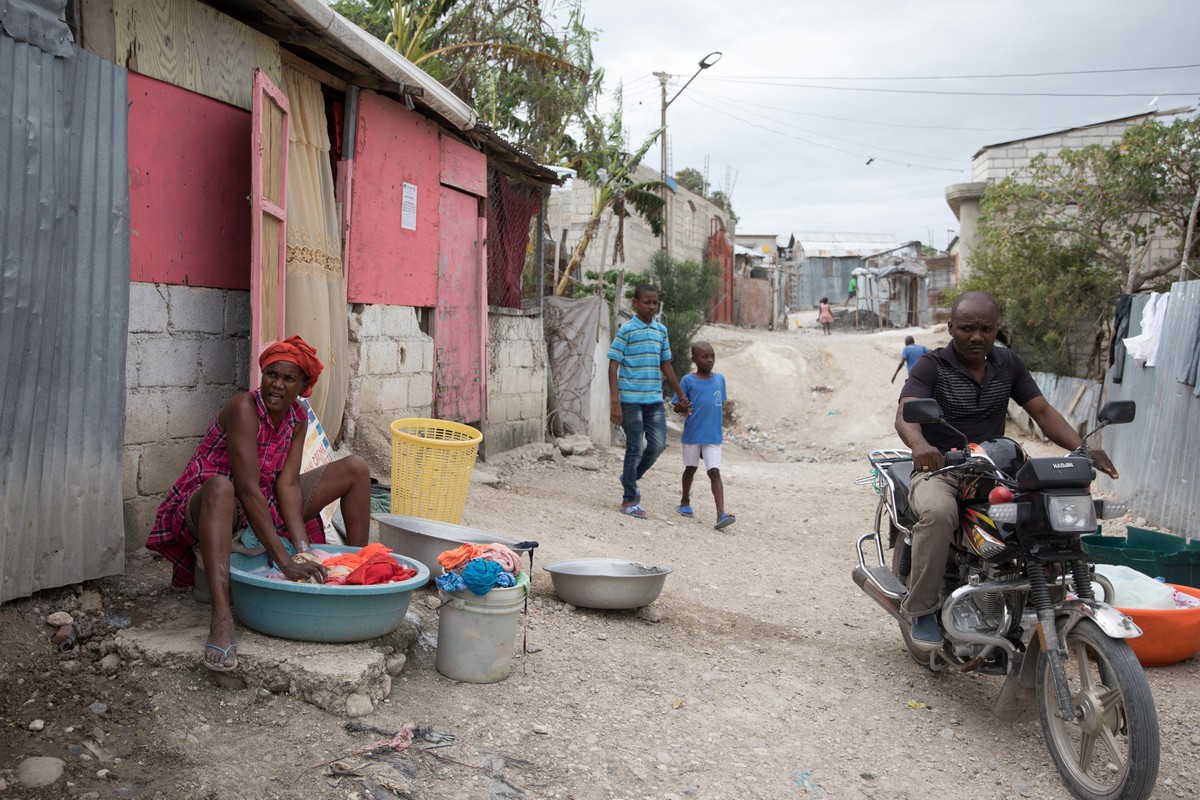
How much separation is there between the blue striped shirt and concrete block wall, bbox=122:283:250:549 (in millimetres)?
3514

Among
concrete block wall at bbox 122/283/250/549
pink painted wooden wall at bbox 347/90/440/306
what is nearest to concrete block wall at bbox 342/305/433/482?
pink painted wooden wall at bbox 347/90/440/306

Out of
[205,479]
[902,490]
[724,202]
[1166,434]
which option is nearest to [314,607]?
[205,479]

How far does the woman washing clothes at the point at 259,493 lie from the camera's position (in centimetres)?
334

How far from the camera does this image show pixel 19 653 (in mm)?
3361

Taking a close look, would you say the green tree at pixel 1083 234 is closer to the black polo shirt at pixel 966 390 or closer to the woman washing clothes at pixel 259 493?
the black polo shirt at pixel 966 390

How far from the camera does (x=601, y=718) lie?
359cm

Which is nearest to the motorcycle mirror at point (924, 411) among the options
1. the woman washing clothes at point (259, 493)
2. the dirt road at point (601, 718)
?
the dirt road at point (601, 718)

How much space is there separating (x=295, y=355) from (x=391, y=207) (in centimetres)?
398

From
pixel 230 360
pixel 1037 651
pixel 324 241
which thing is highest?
pixel 324 241

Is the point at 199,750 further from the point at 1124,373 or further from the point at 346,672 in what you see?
the point at 1124,373

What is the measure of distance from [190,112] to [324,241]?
1.60m

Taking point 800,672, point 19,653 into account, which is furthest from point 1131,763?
point 19,653

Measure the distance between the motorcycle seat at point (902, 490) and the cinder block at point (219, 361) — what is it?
3.59m

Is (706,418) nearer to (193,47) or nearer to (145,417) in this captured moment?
(145,417)
